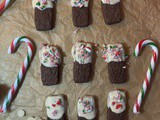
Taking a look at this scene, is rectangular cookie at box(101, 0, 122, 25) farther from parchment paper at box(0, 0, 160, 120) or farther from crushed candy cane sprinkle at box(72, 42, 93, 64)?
crushed candy cane sprinkle at box(72, 42, 93, 64)

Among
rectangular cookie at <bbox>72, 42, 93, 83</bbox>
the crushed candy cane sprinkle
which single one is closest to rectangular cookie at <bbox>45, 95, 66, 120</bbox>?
rectangular cookie at <bbox>72, 42, 93, 83</bbox>

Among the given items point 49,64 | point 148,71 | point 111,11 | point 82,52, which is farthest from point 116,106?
point 111,11

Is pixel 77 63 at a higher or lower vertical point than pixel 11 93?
higher

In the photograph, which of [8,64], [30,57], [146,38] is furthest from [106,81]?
[8,64]

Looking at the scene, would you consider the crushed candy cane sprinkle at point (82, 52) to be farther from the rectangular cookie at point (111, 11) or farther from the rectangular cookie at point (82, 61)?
the rectangular cookie at point (111, 11)

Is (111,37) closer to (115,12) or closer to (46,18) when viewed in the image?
(115,12)

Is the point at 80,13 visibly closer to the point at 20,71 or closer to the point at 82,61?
the point at 82,61
